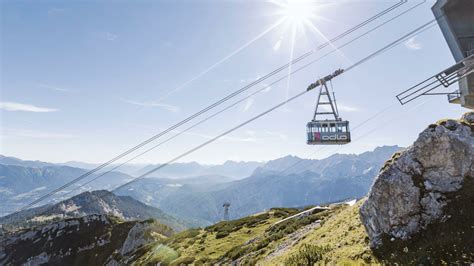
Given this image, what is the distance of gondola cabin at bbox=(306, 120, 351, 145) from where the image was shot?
36.8 meters

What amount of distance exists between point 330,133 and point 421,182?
56.1 feet

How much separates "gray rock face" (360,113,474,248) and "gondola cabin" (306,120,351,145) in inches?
586

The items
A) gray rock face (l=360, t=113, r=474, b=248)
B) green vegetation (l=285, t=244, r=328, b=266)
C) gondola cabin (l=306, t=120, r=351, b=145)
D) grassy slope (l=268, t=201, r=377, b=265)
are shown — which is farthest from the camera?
gondola cabin (l=306, t=120, r=351, b=145)

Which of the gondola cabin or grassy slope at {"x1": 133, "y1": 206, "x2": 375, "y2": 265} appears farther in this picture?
the gondola cabin

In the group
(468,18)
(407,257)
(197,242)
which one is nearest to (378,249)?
(407,257)

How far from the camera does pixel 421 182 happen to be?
20203 mm

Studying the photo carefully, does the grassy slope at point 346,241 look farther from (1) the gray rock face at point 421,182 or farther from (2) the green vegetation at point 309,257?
(1) the gray rock face at point 421,182

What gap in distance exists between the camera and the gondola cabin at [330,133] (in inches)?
1448

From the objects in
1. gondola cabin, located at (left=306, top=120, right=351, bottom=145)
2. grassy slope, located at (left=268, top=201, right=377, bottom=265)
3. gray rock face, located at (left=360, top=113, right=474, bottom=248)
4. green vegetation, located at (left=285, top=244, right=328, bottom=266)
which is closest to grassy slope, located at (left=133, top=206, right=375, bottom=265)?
grassy slope, located at (left=268, top=201, right=377, bottom=265)

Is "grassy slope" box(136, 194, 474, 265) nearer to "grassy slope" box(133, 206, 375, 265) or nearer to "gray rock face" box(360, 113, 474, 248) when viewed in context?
"grassy slope" box(133, 206, 375, 265)

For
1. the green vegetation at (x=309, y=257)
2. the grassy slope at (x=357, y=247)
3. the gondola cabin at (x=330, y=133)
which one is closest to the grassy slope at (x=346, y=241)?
the grassy slope at (x=357, y=247)

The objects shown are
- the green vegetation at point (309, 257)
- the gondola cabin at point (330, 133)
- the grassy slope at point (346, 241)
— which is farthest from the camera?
the gondola cabin at point (330, 133)

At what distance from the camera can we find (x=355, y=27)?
32.6m

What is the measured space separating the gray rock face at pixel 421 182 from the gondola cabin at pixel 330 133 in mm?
14885
